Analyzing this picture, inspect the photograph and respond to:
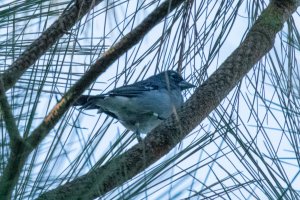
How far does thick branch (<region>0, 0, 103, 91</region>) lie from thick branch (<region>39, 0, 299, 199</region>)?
33cm

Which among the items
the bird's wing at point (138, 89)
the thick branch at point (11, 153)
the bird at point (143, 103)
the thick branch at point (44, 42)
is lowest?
the thick branch at point (11, 153)

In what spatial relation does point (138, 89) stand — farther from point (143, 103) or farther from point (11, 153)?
point (11, 153)

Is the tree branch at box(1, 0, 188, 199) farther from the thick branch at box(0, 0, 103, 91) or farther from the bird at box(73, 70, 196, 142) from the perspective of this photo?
the bird at box(73, 70, 196, 142)

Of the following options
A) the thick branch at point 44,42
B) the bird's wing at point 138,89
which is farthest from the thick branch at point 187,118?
the bird's wing at point 138,89

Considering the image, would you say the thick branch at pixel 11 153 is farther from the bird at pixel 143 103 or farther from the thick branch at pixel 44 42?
the bird at pixel 143 103

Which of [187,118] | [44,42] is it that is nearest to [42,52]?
[44,42]

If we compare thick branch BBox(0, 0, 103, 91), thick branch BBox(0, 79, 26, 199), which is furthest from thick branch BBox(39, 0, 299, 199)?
thick branch BBox(0, 0, 103, 91)

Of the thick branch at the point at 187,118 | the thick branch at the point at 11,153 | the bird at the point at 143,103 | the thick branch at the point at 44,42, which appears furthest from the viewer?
the bird at the point at 143,103

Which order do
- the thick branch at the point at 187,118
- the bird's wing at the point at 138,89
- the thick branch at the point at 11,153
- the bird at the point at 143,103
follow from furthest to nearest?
1. the bird's wing at the point at 138,89
2. the bird at the point at 143,103
3. the thick branch at the point at 187,118
4. the thick branch at the point at 11,153

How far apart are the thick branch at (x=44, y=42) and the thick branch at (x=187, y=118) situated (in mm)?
333

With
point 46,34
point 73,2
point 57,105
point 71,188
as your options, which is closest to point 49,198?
point 71,188

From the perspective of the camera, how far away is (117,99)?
155 inches

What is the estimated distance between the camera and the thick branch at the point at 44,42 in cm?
167

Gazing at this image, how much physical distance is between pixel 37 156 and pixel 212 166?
391 mm
